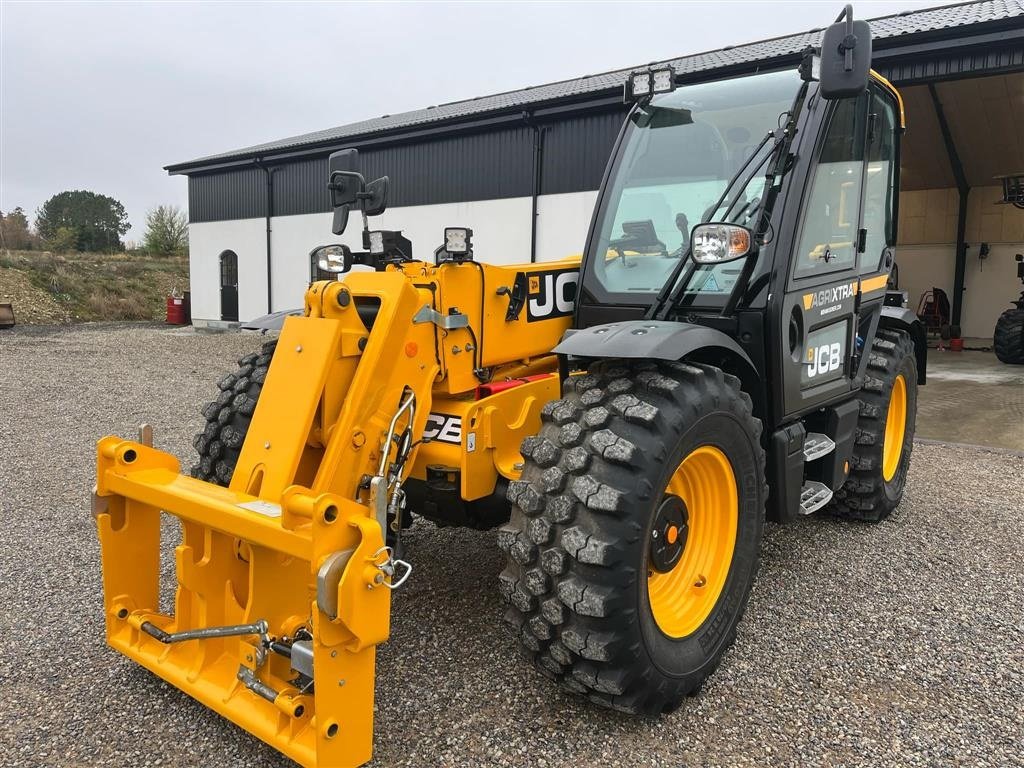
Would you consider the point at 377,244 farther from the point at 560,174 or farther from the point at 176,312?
the point at 176,312

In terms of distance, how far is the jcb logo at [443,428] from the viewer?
316cm

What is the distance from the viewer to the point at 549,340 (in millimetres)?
3740

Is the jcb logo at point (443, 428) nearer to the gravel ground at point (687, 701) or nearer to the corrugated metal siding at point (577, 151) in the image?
the gravel ground at point (687, 701)

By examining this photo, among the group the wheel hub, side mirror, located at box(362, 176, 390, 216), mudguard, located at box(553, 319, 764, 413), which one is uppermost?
side mirror, located at box(362, 176, 390, 216)

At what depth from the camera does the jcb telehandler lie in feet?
8.04

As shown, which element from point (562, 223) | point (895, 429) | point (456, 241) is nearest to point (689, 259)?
point (456, 241)

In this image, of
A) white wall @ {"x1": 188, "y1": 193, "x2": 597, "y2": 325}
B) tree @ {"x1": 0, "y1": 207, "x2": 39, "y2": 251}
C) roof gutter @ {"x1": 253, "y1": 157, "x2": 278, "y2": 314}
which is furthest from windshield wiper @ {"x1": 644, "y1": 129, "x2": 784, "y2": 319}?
tree @ {"x1": 0, "y1": 207, "x2": 39, "y2": 251}

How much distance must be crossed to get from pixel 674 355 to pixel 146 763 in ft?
7.17

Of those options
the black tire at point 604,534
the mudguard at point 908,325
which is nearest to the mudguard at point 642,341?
the black tire at point 604,534

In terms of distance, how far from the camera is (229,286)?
19734 mm

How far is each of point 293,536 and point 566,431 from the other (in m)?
0.95

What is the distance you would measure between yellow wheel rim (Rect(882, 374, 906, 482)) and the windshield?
2.58 meters

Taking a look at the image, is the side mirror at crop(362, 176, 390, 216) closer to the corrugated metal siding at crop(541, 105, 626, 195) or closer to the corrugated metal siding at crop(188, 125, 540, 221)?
the corrugated metal siding at crop(541, 105, 626, 195)

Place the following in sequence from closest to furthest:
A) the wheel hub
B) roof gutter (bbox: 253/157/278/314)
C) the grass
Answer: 1. the wheel hub
2. roof gutter (bbox: 253/157/278/314)
3. the grass
